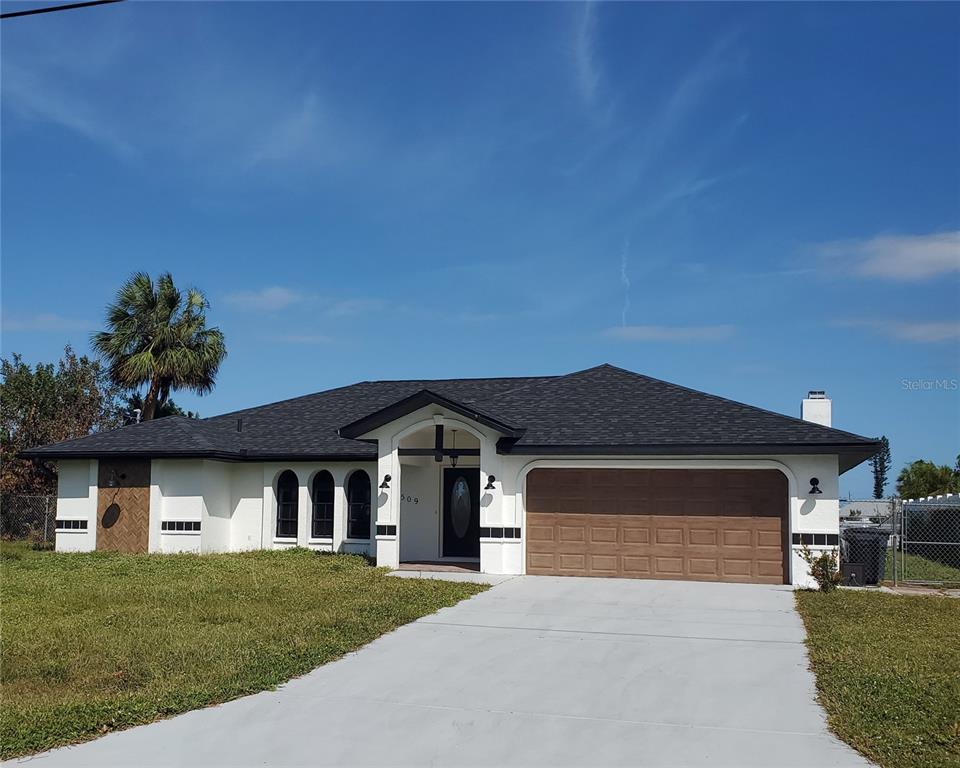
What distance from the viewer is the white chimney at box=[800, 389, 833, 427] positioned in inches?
836

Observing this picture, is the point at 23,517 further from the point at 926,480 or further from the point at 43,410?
the point at 926,480

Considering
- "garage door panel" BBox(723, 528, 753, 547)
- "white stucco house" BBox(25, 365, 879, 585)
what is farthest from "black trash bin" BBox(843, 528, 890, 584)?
"garage door panel" BBox(723, 528, 753, 547)

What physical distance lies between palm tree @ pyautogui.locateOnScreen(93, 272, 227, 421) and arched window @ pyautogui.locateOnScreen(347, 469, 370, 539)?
12664mm

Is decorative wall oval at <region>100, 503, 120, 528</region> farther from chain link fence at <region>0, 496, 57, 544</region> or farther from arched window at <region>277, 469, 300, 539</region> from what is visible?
chain link fence at <region>0, 496, 57, 544</region>

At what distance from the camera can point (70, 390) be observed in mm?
33375

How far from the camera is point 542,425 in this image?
19906 millimetres

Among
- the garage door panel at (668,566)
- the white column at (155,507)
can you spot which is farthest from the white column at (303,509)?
the garage door panel at (668,566)

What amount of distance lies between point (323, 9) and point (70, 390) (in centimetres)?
2396

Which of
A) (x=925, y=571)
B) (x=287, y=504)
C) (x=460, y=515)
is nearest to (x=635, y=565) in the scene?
(x=460, y=515)

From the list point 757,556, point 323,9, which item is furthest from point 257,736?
point 757,556

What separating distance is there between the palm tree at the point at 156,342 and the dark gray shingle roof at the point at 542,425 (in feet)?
20.2

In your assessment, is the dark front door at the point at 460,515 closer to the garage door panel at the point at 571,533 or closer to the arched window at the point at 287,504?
the garage door panel at the point at 571,533

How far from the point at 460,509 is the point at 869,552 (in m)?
9.26

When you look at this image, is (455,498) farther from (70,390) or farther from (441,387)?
(70,390)
